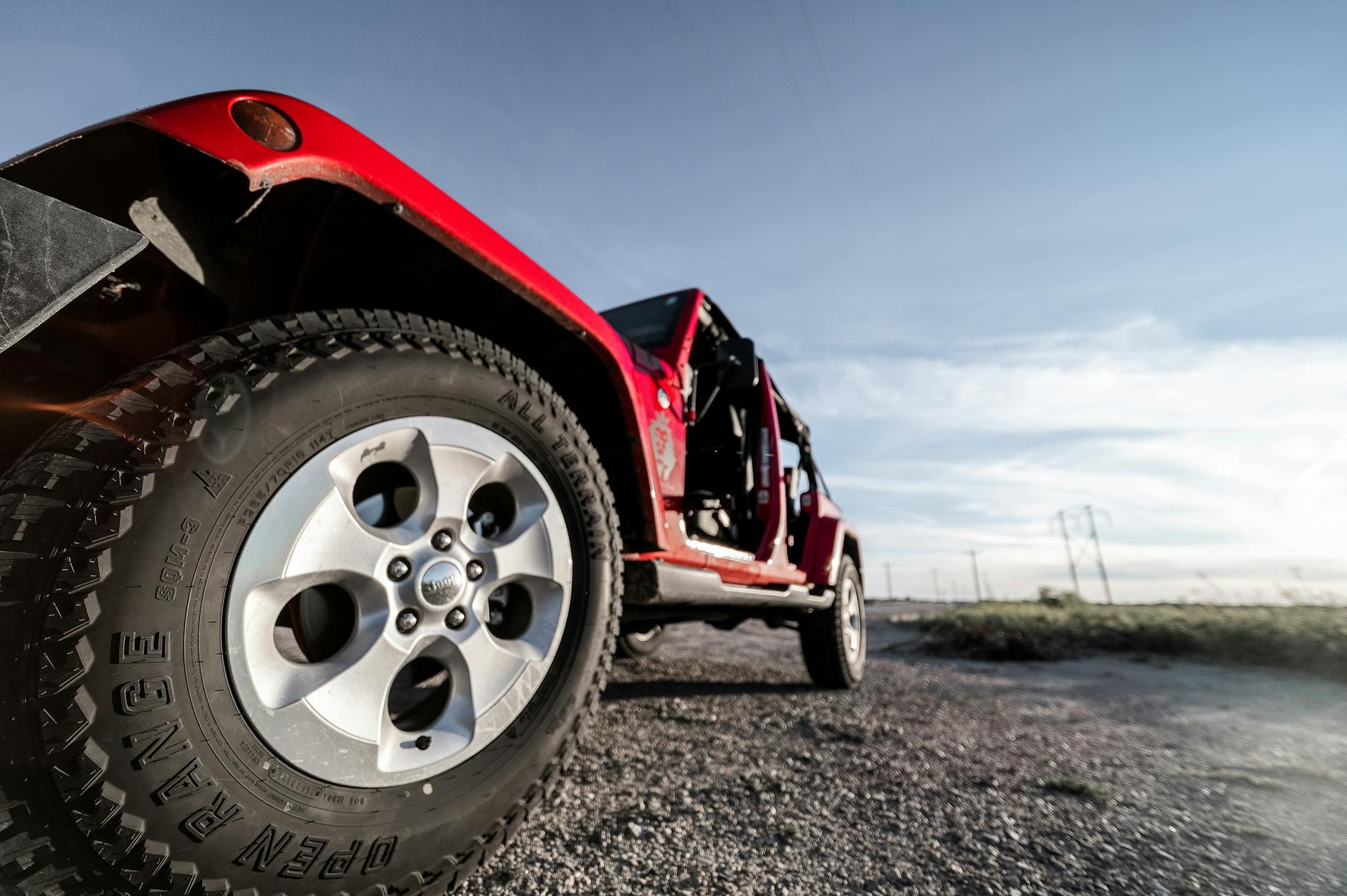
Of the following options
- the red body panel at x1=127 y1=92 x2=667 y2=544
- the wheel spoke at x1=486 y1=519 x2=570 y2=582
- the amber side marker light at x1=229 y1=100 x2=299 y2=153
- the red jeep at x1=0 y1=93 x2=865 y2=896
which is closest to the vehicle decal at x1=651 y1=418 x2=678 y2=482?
the red jeep at x1=0 y1=93 x2=865 y2=896

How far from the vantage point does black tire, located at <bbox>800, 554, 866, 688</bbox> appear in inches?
155

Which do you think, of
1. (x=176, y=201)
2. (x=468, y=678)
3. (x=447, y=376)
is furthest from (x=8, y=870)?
(x=176, y=201)

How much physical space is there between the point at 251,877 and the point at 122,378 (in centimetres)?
78

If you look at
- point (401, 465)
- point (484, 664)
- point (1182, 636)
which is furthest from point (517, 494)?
point (1182, 636)

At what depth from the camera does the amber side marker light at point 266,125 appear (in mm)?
1012

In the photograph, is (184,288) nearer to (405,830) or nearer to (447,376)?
(447,376)

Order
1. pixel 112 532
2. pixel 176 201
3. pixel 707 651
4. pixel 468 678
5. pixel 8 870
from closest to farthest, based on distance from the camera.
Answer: pixel 8 870, pixel 112 532, pixel 176 201, pixel 468 678, pixel 707 651

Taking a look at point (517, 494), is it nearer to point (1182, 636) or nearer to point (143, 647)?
point (143, 647)

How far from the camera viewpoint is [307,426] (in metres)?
1.01

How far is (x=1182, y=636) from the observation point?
789 cm

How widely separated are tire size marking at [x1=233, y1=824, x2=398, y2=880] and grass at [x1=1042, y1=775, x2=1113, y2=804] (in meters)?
2.00

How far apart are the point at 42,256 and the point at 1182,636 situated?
10796 mm

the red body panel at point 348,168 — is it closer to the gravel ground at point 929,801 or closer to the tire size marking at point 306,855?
the tire size marking at point 306,855

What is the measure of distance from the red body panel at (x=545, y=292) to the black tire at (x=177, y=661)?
10.3 inches
